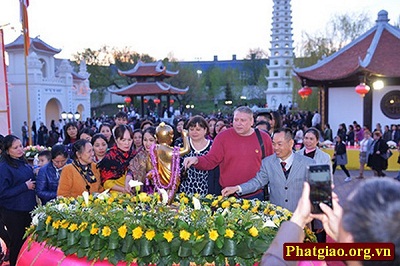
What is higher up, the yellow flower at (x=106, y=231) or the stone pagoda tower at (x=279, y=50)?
the stone pagoda tower at (x=279, y=50)

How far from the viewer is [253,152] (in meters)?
4.47

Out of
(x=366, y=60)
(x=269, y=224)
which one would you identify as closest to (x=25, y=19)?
(x=269, y=224)

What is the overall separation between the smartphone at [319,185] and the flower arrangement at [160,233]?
5.21 feet

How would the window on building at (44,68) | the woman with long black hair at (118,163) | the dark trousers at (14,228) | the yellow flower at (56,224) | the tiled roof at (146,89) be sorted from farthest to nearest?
the window on building at (44,68), the tiled roof at (146,89), the dark trousers at (14,228), the woman with long black hair at (118,163), the yellow flower at (56,224)

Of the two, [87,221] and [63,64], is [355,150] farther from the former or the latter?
[63,64]

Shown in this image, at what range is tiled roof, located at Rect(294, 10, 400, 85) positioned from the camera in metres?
14.9

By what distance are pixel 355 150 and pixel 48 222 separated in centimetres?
1121

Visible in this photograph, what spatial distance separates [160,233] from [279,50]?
4685cm

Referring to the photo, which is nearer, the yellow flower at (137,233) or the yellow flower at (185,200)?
the yellow flower at (137,233)

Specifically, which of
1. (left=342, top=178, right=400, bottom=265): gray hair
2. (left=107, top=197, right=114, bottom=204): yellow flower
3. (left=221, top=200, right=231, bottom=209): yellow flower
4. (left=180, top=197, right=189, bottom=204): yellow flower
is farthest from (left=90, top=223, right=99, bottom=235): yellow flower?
(left=342, top=178, right=400, bottom=265): gray hair

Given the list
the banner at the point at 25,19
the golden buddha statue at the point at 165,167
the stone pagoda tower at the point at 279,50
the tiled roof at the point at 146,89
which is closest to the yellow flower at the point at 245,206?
the golden buddha statue at the point at 165,167

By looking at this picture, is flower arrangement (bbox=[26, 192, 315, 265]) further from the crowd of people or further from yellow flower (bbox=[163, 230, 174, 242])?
the crowd of people

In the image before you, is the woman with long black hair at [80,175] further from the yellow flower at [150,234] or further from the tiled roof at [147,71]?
the tiled roof at [147,71]

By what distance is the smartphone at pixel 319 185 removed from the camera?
1.41m
